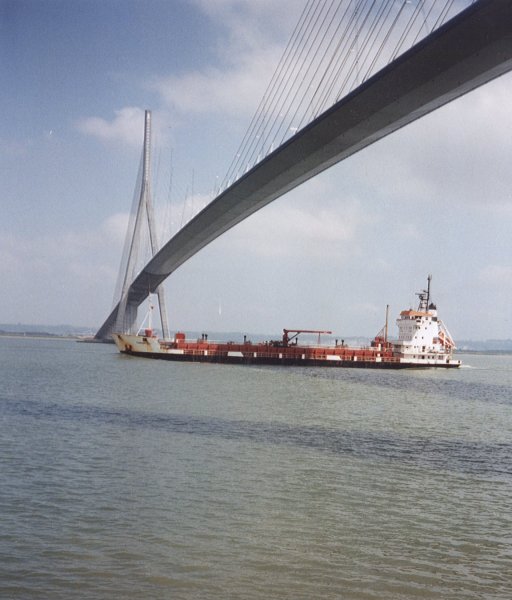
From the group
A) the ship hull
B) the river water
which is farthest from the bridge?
the ship hull

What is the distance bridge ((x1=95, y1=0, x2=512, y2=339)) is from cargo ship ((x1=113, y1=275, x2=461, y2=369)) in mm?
12032

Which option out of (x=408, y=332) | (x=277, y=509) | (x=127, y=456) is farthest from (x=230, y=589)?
(x=408, y=332)

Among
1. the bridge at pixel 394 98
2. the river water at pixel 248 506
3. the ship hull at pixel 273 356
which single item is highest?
the bridge at pixel 394 98

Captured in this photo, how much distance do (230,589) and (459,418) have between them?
11430 mm

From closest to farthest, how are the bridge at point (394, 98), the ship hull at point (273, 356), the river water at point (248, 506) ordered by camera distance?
the river water at point (248, 506), the bridge at point (394, 98), the ship hull at point (273, 356)

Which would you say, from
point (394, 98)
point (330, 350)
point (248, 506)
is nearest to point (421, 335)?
point (330, 350)

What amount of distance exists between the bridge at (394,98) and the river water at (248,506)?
7.02 metres

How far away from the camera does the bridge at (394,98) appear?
1113 centimetres

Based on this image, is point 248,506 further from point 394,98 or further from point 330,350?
point 330,350

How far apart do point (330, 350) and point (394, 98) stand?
25201 millimetres

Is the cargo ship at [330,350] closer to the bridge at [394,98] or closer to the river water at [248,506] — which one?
the bridge at [394,98]

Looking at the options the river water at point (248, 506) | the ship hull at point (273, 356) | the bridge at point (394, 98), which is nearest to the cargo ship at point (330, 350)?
the ship hull at point (273, 356)

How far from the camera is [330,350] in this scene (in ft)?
126

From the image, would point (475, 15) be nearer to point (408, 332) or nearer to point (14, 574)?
point (14, 574)
